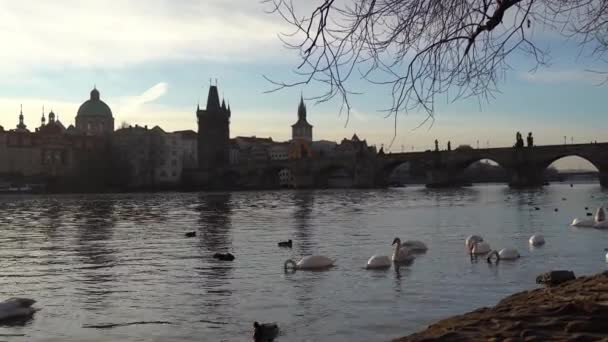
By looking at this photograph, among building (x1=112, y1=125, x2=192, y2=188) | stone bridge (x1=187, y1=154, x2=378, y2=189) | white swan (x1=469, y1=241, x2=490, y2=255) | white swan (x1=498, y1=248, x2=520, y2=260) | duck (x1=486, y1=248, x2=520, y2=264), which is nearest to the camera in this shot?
duck (x1=486, y1=248, x2=520, y2=264)

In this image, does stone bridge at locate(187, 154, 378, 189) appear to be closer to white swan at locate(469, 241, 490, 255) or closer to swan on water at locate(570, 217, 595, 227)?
swan on water at locate(570, 217, 595, 227)

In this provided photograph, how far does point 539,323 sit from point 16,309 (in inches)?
282

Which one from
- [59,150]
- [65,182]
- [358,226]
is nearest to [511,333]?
[358,226]

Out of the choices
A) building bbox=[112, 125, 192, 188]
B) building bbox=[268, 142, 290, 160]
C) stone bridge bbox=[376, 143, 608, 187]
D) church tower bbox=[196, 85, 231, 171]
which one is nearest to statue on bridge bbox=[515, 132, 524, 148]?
stone bridge bbox=[376, 143, 608, 187]

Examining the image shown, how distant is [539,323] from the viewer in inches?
229

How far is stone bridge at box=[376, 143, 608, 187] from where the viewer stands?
79.4 m

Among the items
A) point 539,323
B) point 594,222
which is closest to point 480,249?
point 539,323

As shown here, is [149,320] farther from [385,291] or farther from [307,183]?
[307,183]

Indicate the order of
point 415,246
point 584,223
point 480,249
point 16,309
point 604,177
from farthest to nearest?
point 604,177 → point 584,223 → point 415,246 → point 480,249 → point 16,309

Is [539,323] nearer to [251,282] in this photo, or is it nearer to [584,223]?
[251,282]

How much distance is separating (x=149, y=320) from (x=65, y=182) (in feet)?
304

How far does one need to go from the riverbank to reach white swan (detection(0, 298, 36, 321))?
5930 millimetres

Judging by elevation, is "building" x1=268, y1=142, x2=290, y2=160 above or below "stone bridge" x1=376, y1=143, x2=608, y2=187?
above

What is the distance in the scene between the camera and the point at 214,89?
523 ft
